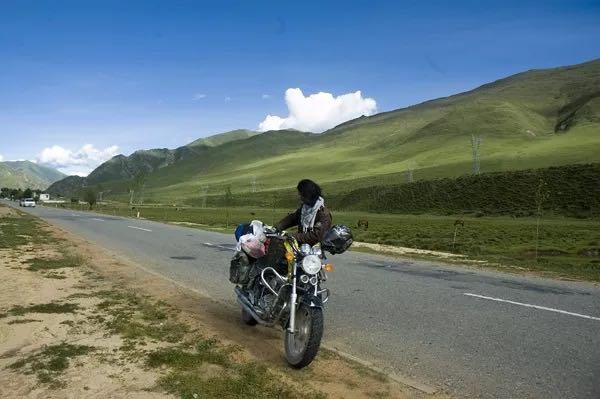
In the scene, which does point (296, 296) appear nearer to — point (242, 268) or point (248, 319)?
point (242, 268)

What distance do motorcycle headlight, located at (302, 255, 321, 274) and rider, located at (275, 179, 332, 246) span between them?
0.57 metres

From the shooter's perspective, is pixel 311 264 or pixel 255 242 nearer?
pixel 311 264

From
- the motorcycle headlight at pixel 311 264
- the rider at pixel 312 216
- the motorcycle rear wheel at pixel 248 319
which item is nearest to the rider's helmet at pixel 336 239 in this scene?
the rider at pixel 312 216

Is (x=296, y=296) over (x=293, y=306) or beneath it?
over

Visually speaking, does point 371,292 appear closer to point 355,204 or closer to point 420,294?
point 420,294

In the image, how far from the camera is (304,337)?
5910 millimetres

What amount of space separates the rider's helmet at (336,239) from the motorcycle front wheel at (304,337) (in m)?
0.80

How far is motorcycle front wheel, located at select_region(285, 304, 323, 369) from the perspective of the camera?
570 centimetres

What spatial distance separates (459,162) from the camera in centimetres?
14588

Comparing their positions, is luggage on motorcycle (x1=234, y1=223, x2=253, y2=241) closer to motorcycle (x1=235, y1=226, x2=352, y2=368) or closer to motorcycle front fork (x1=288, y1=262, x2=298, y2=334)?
motorcycle (x1=235, y1=226, x2=352, y2=368)

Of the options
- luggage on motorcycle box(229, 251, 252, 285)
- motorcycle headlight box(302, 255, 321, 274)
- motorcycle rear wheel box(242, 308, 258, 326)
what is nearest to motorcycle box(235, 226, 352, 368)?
motorcycle headlight box(302, 255, 321, 274)

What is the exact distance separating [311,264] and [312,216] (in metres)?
1.00

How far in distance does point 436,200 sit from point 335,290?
78173 millimetres

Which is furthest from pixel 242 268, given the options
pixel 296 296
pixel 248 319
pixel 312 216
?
pixel 296 296
